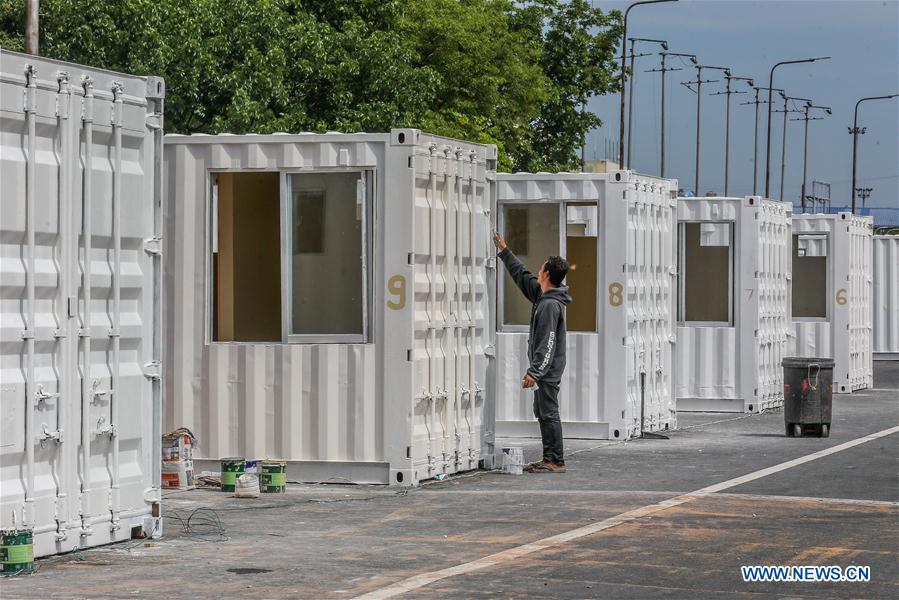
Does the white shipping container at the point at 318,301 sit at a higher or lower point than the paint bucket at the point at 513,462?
higher

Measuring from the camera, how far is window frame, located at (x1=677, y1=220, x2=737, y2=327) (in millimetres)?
25734

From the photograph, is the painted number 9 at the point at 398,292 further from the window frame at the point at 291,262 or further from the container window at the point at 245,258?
the container window at the point at 245,258

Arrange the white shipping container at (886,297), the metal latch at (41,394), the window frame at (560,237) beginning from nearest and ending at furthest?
1. the metal latch at (41,394)
2. the window frame at (560,237)
3. the white shipping container at (886,297)

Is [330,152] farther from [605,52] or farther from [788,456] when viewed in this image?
[605,52]

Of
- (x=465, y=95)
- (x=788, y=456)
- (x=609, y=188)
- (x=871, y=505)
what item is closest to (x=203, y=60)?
(x=465, y=95)

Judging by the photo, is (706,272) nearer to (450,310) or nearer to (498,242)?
(498,242)

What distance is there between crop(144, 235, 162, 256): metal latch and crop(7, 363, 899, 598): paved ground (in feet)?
6.46

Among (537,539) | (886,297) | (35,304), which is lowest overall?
(537,539)

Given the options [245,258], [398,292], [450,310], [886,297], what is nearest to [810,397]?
[450,310]

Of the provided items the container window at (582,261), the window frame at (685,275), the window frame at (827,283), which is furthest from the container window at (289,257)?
the window frame at (827,283)

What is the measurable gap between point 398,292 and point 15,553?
568 cm

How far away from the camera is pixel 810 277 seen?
3027cm

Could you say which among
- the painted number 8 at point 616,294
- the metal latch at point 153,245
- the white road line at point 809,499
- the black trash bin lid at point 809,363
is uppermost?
the metal latch at point 153,245

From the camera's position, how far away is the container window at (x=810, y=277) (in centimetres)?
3023
